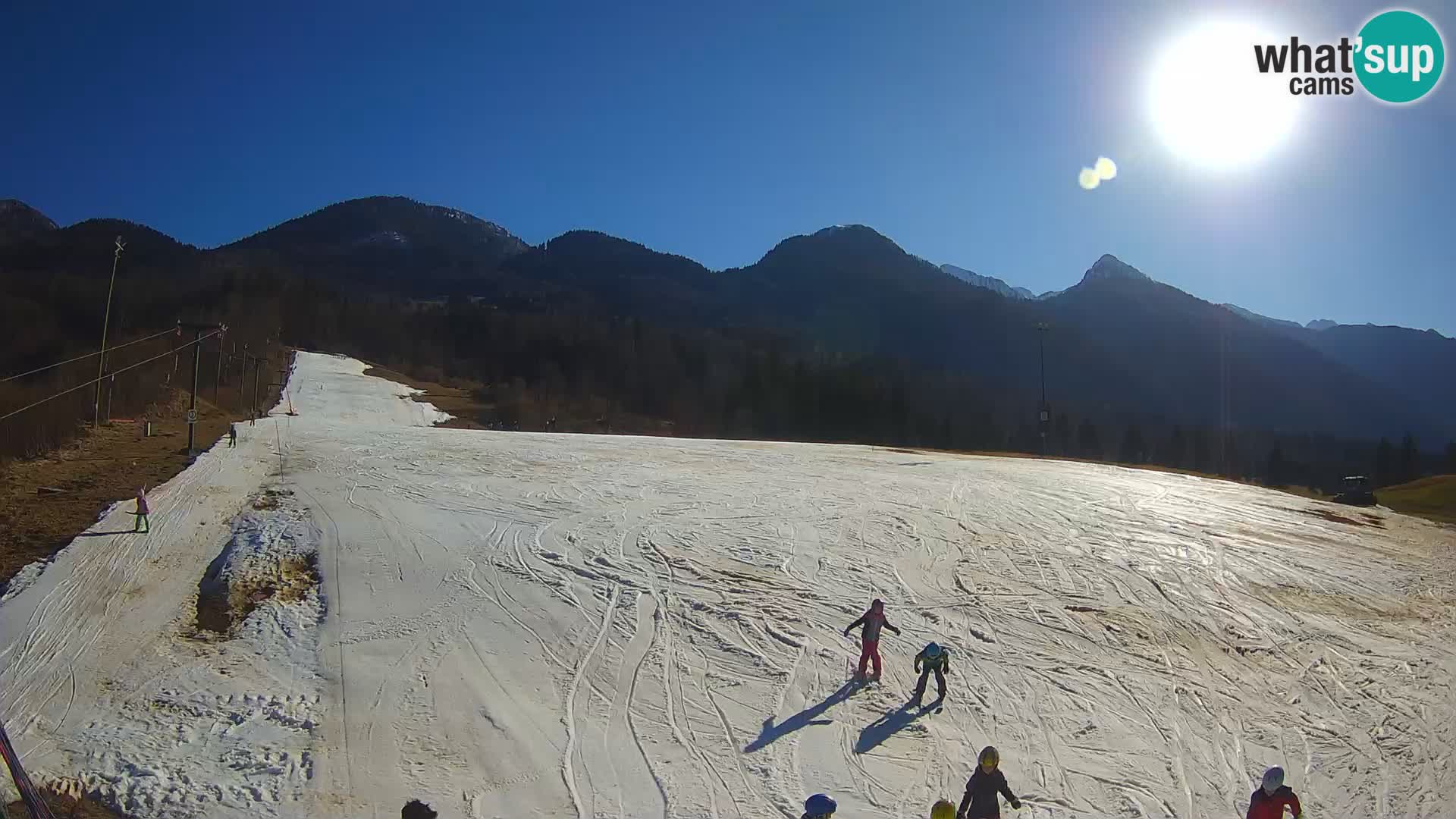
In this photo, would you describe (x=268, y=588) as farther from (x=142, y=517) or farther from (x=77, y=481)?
(x=77, y=481)

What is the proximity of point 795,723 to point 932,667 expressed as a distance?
223cm

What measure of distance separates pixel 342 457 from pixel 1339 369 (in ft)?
807

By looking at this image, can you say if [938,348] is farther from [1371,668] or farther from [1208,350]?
[1371,668]

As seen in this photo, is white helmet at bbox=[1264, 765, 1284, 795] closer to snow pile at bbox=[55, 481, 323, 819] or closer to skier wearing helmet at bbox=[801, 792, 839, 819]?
skier wearing helmet at bbox=[801, 792, 839, 819]

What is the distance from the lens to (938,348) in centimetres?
18250

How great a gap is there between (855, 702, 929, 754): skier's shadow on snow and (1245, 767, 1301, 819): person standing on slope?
4.37m

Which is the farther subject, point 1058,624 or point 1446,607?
point 1446,607

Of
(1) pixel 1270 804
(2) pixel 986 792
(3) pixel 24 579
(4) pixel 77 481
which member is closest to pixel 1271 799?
(1) pixel 1270 804

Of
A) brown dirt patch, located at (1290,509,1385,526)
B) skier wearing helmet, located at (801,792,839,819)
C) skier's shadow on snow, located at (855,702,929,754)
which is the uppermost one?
brown dirt patch, located at (1290,509,1385,526)

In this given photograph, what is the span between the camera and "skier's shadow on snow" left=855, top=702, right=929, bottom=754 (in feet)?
33.2

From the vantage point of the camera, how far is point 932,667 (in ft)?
36.9

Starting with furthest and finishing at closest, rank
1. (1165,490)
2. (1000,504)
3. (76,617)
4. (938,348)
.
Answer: (938,348), (1165,490), (1000,504), (76,617)

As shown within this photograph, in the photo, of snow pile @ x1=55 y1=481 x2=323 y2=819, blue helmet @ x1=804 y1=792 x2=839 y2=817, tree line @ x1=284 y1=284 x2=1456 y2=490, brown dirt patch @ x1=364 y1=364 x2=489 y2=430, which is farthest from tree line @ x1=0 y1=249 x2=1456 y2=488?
blue helmet @ x1=804 y1=792 x2=839 y2=817

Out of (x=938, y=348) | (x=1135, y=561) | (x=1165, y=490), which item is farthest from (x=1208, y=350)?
(x=1135, y=561)
